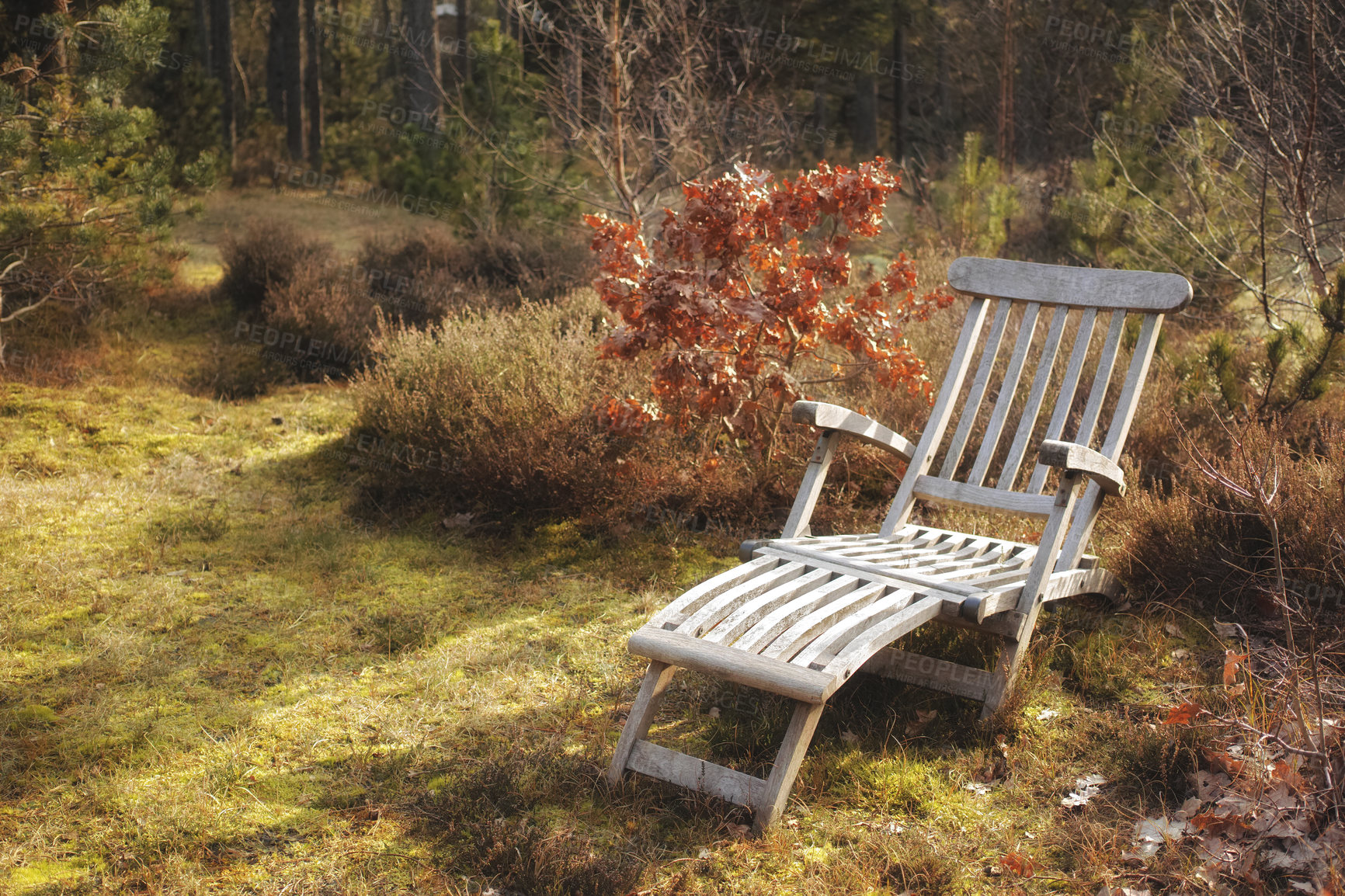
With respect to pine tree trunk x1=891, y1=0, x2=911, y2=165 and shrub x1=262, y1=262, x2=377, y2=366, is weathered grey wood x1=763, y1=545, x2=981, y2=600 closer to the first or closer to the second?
shrub x1=262, y1=262, x2=377, y2=366

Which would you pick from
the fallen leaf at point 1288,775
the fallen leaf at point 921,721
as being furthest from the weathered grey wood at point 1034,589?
the fallen leaf at point 1288,775

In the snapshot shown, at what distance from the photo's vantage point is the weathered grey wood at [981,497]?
354 centimetres

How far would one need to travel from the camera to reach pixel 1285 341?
4.62 metres

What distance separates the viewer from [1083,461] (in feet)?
9.66

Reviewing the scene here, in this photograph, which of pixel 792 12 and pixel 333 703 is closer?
pixel 333 703

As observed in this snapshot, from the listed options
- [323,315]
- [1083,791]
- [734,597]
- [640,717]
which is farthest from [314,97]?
[1083,791]

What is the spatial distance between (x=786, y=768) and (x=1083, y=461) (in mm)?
1245

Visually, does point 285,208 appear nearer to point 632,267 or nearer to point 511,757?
→ point 632,267

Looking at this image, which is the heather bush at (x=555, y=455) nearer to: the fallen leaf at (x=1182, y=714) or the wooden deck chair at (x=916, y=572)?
the wooden deck chair at (x=916, y=572)

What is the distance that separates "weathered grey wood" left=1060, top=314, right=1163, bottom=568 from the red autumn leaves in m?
0.96

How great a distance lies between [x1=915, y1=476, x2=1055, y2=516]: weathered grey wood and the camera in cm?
354

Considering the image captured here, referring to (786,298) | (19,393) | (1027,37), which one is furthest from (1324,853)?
(1027,37)

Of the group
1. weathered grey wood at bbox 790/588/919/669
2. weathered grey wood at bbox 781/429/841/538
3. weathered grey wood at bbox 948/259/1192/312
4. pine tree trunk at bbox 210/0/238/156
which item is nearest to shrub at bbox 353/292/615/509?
weathered grey wood at bbox 781/429/841/538

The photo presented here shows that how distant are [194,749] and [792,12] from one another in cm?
1494
